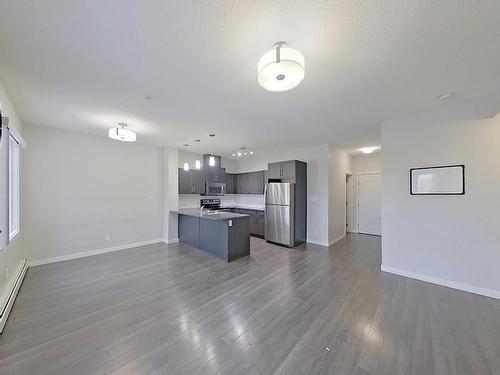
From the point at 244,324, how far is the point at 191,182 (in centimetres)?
464

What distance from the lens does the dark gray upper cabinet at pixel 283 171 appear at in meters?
5.28

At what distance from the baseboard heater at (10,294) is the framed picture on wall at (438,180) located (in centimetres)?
555

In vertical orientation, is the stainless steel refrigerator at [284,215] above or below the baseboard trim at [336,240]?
above

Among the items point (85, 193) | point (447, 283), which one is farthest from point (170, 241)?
point (447, 283)

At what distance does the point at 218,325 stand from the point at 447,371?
1981 millimetres

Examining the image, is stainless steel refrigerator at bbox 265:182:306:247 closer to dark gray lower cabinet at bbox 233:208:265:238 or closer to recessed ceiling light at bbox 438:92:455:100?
dark gray lower cabinet at bbox 233:208:265:238

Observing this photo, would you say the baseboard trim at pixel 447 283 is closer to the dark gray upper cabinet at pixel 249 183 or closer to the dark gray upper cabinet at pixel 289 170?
the dark gray upper cabinet at pixel 289 170

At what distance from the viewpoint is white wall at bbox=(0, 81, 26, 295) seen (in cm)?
244

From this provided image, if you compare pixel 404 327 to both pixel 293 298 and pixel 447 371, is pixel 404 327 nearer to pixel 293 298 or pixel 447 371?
pixel 447 371

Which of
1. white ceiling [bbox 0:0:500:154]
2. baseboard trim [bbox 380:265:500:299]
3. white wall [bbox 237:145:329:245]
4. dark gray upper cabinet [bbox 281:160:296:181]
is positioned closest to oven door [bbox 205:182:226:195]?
dark gray upper cabinet [bbox 281:160:296:181]

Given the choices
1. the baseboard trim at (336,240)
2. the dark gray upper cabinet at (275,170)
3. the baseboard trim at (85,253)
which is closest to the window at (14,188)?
the baseboard trim at (85,253)

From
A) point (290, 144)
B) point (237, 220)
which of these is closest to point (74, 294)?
point (237, 220)

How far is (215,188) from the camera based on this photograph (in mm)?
6602

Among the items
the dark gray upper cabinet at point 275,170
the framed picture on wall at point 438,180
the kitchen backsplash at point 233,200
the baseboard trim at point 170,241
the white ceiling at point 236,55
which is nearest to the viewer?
the white ceiling at point 236,55
